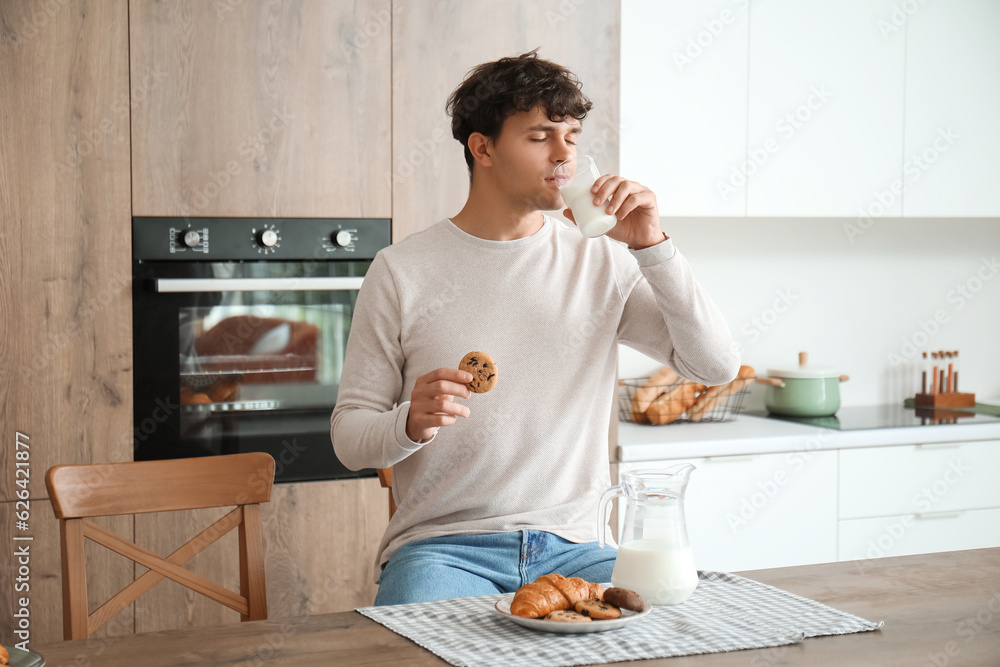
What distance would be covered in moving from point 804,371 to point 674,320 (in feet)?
5.42

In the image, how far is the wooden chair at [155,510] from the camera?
142 centimetres

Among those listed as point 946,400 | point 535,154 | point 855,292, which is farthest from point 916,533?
point 535,154

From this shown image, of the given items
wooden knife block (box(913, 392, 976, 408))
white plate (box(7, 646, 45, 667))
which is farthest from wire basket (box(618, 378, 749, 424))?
white plate (box(7, 646, 45, 667))

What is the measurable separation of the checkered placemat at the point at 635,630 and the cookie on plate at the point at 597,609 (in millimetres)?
19

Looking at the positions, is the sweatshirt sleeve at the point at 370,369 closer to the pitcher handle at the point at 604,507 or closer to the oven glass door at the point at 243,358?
the pitcher handle at the point at 604,507

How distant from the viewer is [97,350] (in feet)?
7.26

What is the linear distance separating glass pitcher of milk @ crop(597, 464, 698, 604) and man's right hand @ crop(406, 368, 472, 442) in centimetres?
28

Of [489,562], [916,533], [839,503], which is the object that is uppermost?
[489,562]

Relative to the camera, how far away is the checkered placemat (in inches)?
40.6

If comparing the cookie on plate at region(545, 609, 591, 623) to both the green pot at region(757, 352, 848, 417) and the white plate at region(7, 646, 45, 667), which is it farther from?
the green pot at region(757, 352, 848, 417)

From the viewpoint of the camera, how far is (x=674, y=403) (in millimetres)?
2980

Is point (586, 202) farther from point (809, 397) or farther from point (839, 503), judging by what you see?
point (809, 397)

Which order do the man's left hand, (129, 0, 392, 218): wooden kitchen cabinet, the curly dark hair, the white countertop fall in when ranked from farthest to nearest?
the white countertop, (129, 0, 392, 218): wooden kitchen cabinet, the curly dark hair, the man's left hand

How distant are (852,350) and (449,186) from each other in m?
1.88
